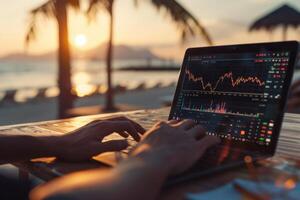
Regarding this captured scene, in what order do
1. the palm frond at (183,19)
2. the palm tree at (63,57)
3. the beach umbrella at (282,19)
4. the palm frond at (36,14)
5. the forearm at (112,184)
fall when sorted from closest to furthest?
the forearm at (112,184) < the palm tree at (63,57) < the palm frond at (183,19) < the palm frond at (36,14) < the beach umbrella at (282,19)

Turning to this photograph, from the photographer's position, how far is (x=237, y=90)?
1109 millimetres

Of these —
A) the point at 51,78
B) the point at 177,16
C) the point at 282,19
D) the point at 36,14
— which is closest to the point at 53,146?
the point at 177,16

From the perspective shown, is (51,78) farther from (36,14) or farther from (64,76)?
(64,76)

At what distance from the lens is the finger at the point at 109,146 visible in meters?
0.95

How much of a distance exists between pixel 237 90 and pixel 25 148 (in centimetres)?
61

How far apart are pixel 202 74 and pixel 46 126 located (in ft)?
2.17

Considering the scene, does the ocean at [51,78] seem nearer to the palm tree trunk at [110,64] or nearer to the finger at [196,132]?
the palm tree trunk at [110,64]

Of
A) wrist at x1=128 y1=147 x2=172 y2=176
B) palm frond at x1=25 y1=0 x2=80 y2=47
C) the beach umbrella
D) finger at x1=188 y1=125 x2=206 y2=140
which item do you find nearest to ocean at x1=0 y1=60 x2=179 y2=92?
the beach umbrella

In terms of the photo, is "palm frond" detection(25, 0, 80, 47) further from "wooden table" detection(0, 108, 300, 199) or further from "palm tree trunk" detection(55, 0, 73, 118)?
"wooden table" detection(0, 108, 300, 199)

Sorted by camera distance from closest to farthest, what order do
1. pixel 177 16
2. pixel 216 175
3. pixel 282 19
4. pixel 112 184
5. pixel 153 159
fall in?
pixel 112 184 → pixel 153 159 → pixel 216 175 → pixel 177 16 → pixel 282 19

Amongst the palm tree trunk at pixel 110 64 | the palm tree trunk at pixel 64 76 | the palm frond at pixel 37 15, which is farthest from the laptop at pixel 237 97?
the palm frond at pixel 37 15

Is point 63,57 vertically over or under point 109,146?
over

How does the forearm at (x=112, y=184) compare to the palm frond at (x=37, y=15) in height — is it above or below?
below

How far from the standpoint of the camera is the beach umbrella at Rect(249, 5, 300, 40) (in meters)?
12.6
